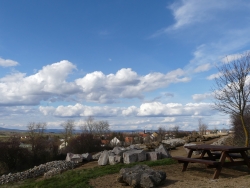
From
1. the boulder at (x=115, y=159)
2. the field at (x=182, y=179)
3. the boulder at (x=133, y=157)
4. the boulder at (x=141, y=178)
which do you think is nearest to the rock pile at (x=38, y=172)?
the boulder at (x=115, y=159)

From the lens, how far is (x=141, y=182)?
24.6 feet

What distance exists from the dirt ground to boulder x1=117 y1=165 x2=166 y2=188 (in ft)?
0.70

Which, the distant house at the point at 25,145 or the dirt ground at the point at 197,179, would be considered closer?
the dirt ground at the point at 197,179

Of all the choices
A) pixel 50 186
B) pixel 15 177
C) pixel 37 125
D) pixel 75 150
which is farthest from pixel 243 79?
pixel 37 125

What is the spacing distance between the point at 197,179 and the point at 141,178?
1813mm

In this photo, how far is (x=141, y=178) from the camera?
7.55 metres

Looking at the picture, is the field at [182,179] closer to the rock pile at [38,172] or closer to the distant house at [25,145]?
the rock pile at [38,172]

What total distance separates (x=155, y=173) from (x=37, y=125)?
1378 inches

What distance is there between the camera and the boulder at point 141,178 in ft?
24.6

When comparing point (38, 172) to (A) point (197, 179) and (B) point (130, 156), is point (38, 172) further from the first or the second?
(A) point (197, 179)

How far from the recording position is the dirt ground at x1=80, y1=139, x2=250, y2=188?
753cm

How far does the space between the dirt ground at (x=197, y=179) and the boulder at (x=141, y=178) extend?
0.70 feet

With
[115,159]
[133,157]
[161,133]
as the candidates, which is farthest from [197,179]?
[161,133]

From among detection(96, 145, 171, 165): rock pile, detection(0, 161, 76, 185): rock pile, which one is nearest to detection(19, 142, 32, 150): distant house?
detection(0, 161, 76, 185): rock pile
